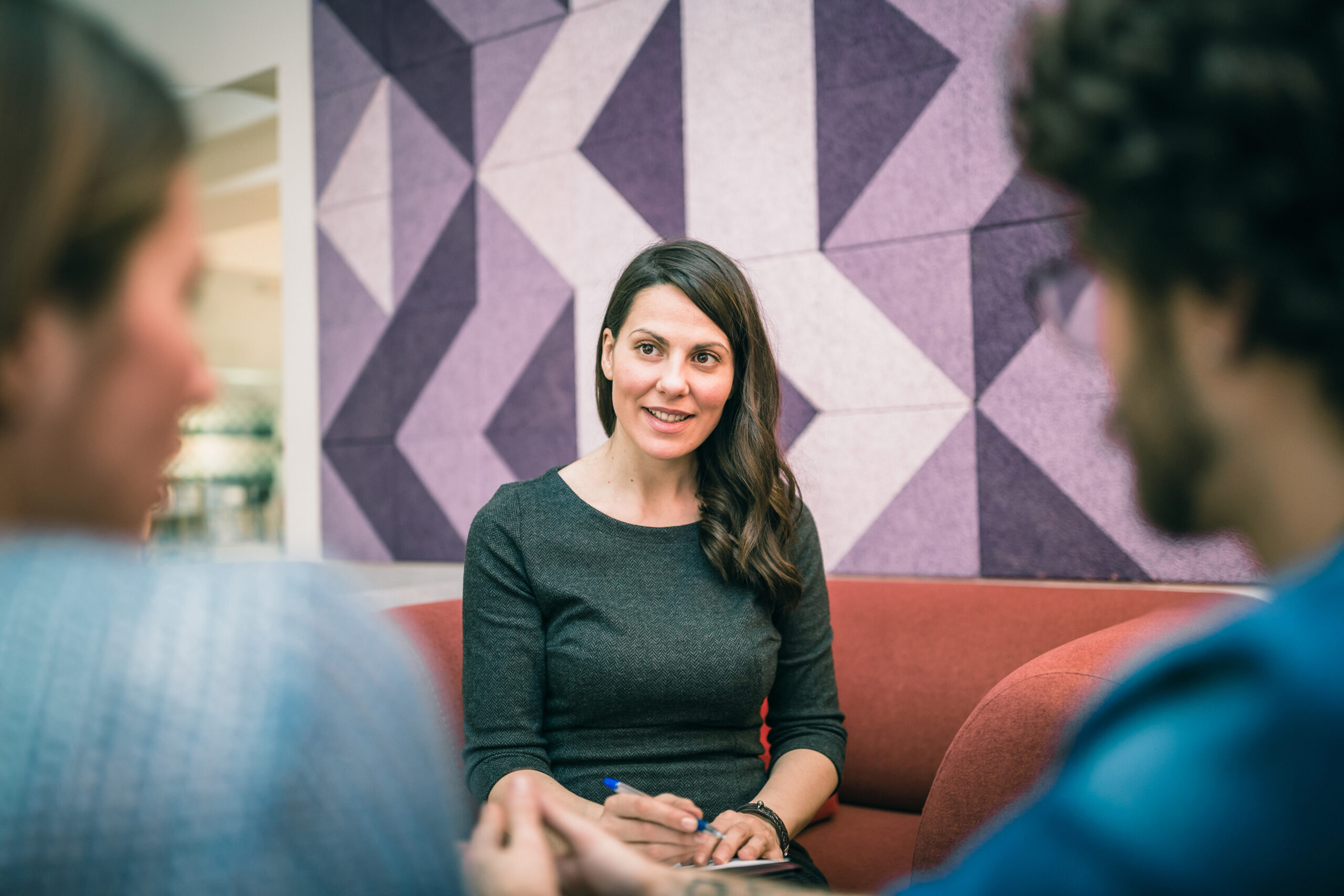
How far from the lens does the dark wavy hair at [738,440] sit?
1.54 metres

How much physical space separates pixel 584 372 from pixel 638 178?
596 millimetres

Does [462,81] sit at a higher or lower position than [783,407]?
higher

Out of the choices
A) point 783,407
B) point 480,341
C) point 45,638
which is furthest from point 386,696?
point 480,341

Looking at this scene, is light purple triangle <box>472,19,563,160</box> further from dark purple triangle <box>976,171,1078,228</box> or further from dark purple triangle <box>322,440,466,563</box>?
dark purple triangle <box>976,171,1078,228</box>

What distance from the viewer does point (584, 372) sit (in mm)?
2627

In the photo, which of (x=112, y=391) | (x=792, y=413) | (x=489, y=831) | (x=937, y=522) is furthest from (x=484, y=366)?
(x=112, y=391)

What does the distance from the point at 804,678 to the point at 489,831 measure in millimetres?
928

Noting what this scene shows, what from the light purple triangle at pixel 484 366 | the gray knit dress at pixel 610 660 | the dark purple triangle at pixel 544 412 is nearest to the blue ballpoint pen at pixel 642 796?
the gray knit dress at pixel 610 660

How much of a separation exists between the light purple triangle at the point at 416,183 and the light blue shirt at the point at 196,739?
2.64 m

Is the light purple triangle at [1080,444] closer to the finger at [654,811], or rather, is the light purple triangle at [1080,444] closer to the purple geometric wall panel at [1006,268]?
the purple geometric wall panel at [1006,268]

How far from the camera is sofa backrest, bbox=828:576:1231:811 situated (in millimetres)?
1839

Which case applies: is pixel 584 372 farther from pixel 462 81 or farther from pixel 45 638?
pixel 45 638

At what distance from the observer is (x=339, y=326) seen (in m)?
3.21

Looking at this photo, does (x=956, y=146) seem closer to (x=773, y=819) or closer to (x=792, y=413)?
(x=792, y=413)
